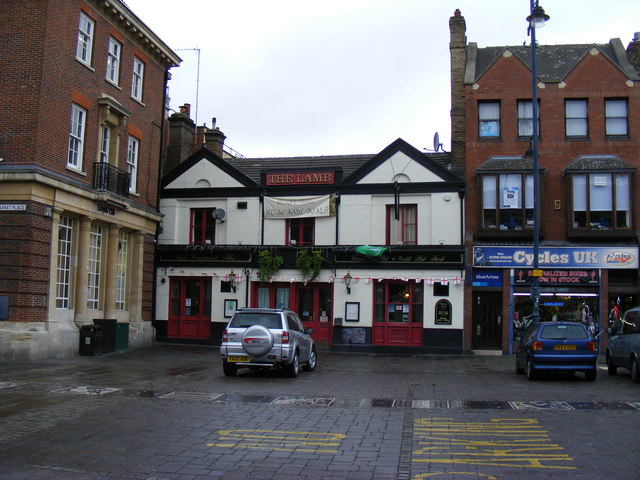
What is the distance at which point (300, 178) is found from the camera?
2664 cm

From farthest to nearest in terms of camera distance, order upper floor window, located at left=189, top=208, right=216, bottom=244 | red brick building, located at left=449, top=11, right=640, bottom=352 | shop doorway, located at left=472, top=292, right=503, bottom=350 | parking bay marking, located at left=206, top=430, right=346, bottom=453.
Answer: upper floor window, located at left=189, top=208, right=216, bottom=244 < shop doorway, located at left=472, top=292, right=503, bottom=350 < red brick building, located at left=449, top=11, right=640, bottom=352 < parking bay marking, located at left=206, top=430, right=346, bottom=453

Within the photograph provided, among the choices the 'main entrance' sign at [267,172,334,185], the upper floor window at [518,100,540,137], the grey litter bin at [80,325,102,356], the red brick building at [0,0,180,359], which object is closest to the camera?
the red brick building at [0,0,180,359]

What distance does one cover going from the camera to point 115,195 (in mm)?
22734

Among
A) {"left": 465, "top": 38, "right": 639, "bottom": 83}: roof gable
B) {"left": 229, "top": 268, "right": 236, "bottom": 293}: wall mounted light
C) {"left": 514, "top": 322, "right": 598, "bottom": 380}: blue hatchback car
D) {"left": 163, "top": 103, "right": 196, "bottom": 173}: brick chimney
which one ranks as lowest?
{"left": 514, "top": 322, "right": 598, "bottom": 380}: blue hatchback car

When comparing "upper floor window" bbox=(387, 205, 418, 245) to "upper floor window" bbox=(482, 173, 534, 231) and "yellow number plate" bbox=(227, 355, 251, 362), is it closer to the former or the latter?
"upper floor window" bbox=(482, 173, 534, 231)

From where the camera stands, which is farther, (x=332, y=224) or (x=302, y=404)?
(x=332, y=224)

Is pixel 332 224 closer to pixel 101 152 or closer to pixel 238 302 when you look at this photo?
pixel 238 302

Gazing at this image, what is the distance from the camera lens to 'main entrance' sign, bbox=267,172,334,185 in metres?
26.3

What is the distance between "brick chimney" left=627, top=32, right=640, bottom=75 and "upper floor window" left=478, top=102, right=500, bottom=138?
18.8ft

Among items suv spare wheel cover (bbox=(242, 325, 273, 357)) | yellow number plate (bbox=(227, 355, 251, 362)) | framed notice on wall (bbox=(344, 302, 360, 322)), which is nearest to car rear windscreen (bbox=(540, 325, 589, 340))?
suv spare wheel cover (bbox=(242, 325, 273, 357))

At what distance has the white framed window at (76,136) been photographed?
21.0 m


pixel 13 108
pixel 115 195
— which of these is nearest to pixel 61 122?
pixel 13 108

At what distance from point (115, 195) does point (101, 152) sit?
164 cm

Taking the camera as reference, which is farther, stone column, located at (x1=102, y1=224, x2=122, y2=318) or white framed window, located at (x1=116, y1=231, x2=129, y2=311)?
white framed window, located at (x1=116, y1=231, x2=129, y2=311)
